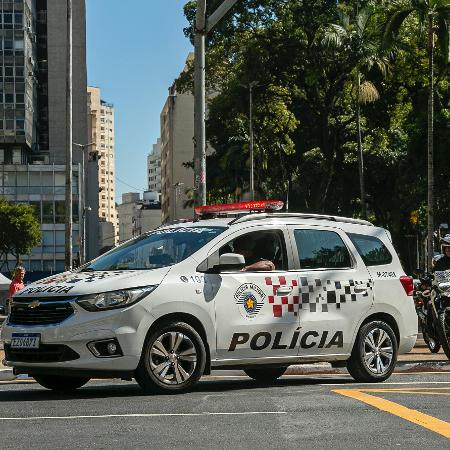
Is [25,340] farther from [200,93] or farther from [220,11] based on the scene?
[200,93]

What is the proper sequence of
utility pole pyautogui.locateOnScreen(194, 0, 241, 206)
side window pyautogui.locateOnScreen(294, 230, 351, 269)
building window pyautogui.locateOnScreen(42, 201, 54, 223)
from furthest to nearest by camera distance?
building window pyautogui.locateOnScreen(42, 201, 54, 223)
utility pole pyautogui.locateOnScreen(194, 0, 241, 206)
side window pyautogui.locateOnScreen(294, 230, 351, 269)

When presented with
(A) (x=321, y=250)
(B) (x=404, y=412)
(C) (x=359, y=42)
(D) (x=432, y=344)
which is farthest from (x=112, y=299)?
(C) (x=359, y=42)

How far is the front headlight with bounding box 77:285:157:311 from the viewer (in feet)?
36.1

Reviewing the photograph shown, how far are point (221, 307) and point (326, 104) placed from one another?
39498 mm

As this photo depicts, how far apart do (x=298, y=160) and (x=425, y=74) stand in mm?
11162

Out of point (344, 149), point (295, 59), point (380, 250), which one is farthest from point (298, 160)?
point (380, 250)

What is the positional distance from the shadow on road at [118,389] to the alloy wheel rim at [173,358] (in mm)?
214

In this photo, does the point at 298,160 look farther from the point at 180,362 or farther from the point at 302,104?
the point at 180,362

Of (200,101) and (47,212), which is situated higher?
(47,212)

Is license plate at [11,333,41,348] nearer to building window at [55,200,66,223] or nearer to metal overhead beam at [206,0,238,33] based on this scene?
metal overhead beam at [206,0,238,33]

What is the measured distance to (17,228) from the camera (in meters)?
95.2

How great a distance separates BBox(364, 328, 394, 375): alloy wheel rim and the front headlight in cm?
286

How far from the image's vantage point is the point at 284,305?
1225 centimetres

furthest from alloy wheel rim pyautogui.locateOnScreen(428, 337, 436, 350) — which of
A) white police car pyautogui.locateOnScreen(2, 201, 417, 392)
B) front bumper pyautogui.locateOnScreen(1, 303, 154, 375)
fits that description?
front bumper pyautogui.locateOnScreen(1, 303, 154, 375)
